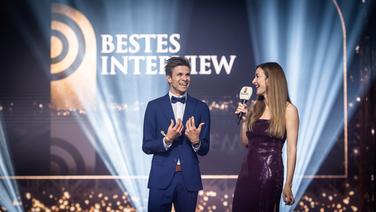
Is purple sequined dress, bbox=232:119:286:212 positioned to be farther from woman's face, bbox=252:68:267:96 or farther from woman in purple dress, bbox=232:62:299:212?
woman's face, bbox=252:68:267:96

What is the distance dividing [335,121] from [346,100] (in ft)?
0.75

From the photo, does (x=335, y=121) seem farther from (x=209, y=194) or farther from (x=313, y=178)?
(x=209, y=194)

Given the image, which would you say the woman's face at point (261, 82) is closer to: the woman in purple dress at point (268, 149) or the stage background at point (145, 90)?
the woman in purple dress at point (268, 149)

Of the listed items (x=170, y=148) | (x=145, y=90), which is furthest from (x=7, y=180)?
(x=170, y=148)

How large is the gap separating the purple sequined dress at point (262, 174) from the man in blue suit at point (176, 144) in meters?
0.38

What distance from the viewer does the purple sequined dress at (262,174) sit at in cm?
371

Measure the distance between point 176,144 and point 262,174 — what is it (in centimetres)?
67

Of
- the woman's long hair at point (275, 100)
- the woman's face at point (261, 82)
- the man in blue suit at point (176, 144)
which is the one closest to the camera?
the woman's long hair at point (275, 100)

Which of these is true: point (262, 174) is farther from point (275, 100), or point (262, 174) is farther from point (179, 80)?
point (179, 80)

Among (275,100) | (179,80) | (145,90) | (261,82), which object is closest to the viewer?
(275,100)

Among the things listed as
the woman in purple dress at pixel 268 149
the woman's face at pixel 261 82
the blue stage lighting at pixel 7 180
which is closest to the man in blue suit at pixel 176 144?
the woman in purple dress at pixel 268 149

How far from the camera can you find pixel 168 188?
154 inches

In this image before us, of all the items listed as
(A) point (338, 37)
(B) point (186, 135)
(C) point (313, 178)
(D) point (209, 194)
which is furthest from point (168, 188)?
(A) point (338, 37)

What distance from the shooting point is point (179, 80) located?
163 inches
